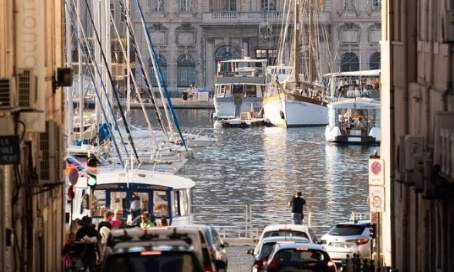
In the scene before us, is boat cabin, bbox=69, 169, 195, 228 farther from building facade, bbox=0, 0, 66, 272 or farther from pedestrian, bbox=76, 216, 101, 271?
building facade, bbox=0, 0, 66, 272

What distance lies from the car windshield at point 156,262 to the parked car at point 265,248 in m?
8.75

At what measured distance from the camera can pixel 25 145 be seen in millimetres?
25797

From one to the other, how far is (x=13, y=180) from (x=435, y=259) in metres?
6.74

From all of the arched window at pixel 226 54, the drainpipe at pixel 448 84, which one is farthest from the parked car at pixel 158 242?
the arched window at pixel 226 54

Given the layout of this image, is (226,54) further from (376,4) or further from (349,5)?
(376,4)

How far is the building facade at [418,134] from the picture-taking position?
24062mm

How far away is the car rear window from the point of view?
119 ft

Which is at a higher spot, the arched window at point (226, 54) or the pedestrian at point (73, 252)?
the arched window at point (226, 54)

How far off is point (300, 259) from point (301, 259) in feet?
0.08

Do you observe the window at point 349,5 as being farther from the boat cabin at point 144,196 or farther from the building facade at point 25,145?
the building facade at point 25,145

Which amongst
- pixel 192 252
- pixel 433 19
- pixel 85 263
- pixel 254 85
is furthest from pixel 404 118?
pixel 254 85

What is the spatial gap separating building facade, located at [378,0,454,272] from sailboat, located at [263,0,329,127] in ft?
232

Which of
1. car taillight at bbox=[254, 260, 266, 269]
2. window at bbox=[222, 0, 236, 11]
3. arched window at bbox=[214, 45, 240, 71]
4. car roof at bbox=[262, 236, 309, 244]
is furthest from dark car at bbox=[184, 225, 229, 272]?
window at bbox=[222, 0, 236, 11]

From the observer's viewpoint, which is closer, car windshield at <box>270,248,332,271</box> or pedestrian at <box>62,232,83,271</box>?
car windshield at <box>270,248,332,271</box>
